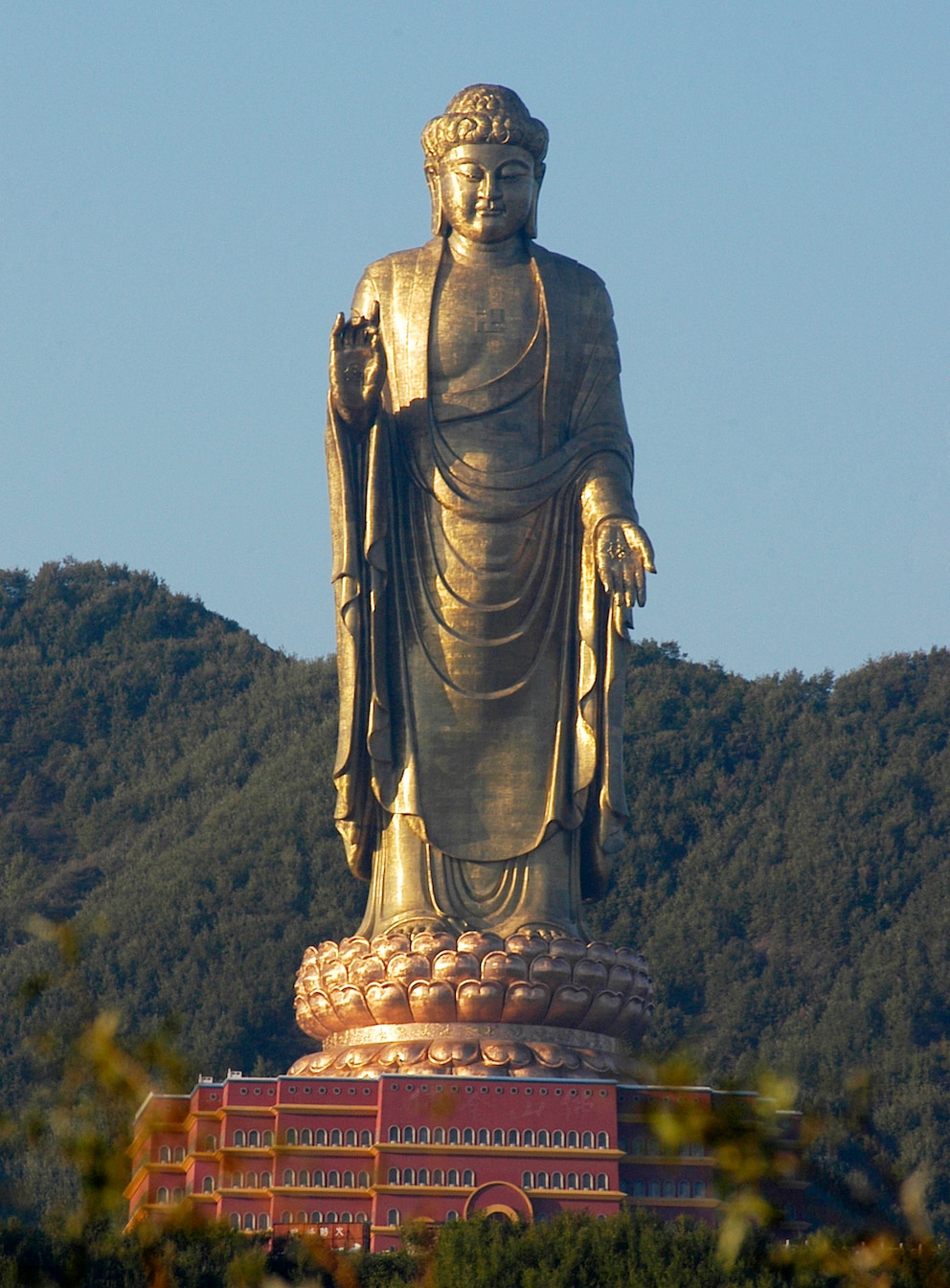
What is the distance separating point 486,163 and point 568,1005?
4.16m

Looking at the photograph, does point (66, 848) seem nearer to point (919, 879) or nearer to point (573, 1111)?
point (919, 879)

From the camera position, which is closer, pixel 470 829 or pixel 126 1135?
pixel 126 1135

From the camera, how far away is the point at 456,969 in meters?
11.5

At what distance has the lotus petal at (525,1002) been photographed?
37.8ft

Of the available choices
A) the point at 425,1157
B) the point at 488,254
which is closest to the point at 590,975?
the point at 425,1157

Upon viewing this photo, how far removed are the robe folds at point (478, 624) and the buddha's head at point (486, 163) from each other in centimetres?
62

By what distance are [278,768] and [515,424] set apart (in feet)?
42.3

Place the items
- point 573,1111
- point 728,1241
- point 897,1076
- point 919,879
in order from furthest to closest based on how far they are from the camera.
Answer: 1. point 919,879
2. point 897,1076
3. point 573,1111
4. point 728,1241

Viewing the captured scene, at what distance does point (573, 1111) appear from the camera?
36.4 ft

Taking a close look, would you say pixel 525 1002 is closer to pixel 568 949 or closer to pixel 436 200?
pixel 568 949

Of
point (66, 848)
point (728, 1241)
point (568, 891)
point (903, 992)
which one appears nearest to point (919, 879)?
point (903, 992)

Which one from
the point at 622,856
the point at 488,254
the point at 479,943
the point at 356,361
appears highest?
the point at 622,856

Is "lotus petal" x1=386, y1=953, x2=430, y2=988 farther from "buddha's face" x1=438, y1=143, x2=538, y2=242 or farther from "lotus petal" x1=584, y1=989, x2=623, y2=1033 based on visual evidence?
"buddha's face" x1=438, y1=143, x2=538, y2=242

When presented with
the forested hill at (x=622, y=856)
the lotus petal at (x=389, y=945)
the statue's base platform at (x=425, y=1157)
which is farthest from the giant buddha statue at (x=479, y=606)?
the forested hill at (x=622, y=856)
